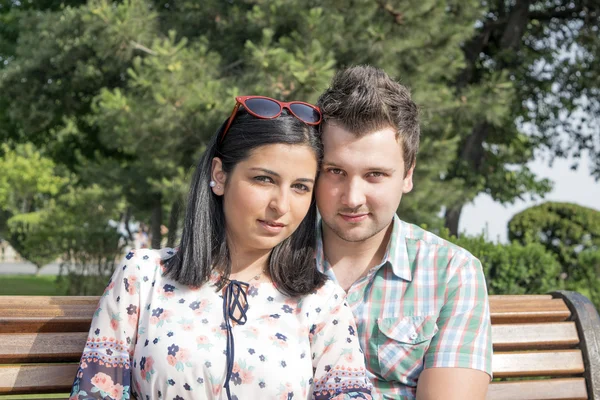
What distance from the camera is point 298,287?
2656 mm

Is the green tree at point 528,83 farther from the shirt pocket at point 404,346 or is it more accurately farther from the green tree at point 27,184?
the green tree at point 27,184

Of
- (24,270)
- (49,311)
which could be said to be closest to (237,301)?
(49,311)

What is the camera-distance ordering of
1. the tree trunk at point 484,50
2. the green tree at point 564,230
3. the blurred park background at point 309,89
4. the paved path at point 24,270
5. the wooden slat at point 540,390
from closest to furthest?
the wooden slat at point 540,390, the blurred park background at point 309,89, the green tree at point 564,230, the tree trunk at point 484,50, the paved path at point 24,270

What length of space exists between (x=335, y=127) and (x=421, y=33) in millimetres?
8132

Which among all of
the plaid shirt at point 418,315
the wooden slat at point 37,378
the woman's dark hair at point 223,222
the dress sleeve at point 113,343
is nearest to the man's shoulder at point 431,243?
the plaid shirt at point 418,315

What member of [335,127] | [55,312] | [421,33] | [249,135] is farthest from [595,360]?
[421,33]

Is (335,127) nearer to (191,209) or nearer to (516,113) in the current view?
(191,209)

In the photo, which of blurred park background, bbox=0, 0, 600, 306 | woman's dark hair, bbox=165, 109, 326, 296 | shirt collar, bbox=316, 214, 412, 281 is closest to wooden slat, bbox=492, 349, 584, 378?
shirt collar, bbox=316, 214, 412, 281

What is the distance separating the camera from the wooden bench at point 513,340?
282 cm

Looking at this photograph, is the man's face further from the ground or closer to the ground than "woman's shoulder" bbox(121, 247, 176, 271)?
further from the ground

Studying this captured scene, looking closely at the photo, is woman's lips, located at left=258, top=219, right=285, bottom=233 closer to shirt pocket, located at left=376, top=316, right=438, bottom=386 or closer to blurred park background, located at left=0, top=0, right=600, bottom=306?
shirt pocket, located at left=376, top=316, right=438, bottom=386

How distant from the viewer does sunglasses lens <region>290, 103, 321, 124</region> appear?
8.76 ft

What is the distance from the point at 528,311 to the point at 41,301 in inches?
78.3

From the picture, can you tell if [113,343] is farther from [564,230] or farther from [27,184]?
[27,184]
